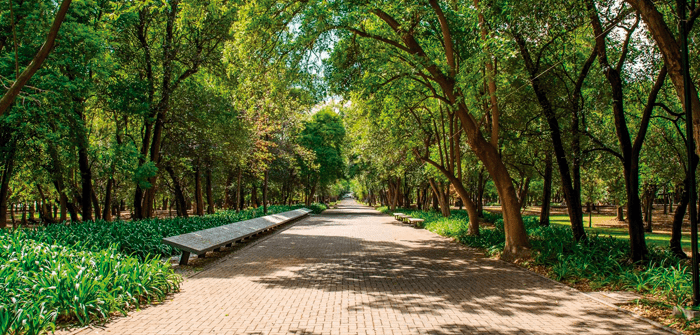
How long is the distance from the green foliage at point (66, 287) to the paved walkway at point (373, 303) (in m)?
0.34

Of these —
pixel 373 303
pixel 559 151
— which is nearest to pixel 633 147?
pixel 559 151

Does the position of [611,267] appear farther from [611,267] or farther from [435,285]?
[435,285]

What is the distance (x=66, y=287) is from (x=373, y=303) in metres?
3.88

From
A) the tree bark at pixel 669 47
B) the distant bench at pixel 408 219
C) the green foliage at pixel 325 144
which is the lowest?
the distant bench at pixel 408 219

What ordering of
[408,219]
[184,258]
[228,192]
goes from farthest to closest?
[228,192] < [408,219] < [184,258]

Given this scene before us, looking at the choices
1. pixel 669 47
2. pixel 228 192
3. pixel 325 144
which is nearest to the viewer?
pixel 669 47

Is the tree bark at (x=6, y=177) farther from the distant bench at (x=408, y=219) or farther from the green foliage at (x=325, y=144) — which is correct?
the green foliage at (x=325, y=144)

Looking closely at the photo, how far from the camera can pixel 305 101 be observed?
476 inches

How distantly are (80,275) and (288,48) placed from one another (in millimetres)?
7215

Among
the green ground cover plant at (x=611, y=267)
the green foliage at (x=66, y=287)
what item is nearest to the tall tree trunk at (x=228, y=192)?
the green ground cover plant at (x=611, y=267)

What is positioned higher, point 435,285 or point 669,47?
point 669,47

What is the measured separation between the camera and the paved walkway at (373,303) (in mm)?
4734

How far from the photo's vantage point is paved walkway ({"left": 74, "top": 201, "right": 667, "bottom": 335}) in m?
4.73

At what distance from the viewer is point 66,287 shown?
4898 millimetres
